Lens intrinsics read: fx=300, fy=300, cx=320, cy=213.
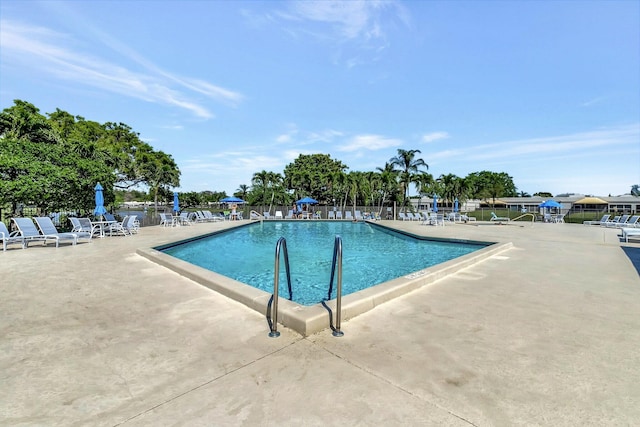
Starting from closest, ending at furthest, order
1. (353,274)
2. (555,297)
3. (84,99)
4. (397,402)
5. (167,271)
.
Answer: (397,402), (555,297), (167,271), (353,274), (84,99)

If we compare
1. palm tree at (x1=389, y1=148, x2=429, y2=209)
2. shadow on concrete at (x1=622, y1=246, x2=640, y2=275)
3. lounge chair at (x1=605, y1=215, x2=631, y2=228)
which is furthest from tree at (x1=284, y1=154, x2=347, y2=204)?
shadow on concrete at (x1=622, y1=246, x2=640, y2=275)

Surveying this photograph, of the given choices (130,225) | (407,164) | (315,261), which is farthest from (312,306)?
(407,164)

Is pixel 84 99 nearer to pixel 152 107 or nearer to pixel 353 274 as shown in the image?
pixel 152 107

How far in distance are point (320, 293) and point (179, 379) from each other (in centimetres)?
357

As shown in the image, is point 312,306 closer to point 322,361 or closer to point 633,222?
point 322,361

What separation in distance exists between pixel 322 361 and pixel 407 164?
31874 millimetres

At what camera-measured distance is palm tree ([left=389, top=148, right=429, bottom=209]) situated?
31.9m

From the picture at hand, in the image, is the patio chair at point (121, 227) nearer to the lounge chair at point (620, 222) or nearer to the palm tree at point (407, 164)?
the lounge chair at point (620, 222)

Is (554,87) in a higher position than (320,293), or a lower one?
higher

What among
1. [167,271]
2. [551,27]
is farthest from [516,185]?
[167,271]

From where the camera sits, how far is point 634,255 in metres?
7.16

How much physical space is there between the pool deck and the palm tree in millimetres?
28905

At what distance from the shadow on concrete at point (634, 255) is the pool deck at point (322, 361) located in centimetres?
287

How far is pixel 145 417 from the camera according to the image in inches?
63.7
